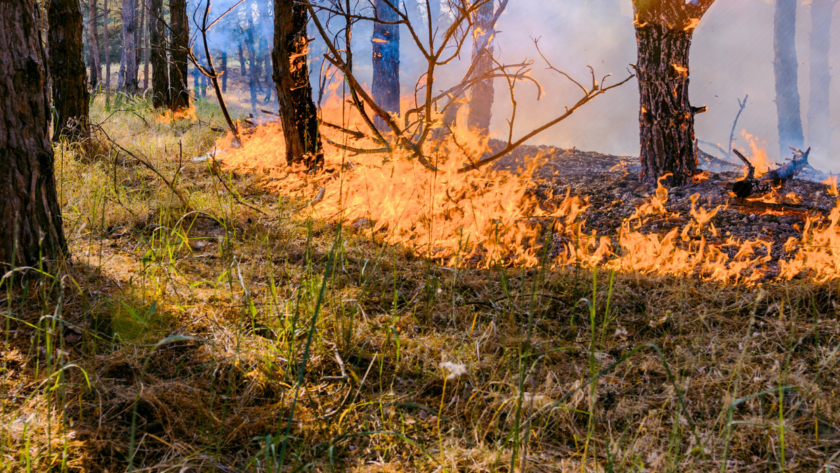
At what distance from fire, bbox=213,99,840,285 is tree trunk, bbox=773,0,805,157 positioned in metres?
16.7

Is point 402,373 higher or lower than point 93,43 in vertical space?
lower

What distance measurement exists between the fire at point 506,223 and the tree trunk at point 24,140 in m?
1.36

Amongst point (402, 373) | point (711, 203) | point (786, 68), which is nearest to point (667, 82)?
point (711, 203)

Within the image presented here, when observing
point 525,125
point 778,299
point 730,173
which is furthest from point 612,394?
point 525,125

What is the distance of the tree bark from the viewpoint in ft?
13.7

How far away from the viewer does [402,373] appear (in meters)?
1.79

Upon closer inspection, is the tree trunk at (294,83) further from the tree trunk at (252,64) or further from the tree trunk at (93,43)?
the tree trunk at (252,64)

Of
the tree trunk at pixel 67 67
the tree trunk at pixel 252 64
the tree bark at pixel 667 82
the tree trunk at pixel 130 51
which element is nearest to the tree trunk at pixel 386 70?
the tree trunk at pixel 130 51

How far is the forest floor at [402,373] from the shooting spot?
4.55 ft

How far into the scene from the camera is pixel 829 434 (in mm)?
1519

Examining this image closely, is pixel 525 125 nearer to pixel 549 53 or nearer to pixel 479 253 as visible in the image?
pixel 549 53

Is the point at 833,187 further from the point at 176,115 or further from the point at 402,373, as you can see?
the point at 176,115

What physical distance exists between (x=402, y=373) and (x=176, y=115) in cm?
675

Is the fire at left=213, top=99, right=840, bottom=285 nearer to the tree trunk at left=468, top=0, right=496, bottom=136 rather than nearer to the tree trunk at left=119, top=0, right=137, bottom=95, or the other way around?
the tree trunk at left=468, top=0, right=496, bottom=136
